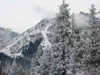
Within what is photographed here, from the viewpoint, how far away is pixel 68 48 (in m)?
31.1

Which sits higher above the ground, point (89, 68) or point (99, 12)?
point (99, 12)

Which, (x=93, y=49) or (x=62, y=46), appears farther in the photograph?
(x=93, y=49)

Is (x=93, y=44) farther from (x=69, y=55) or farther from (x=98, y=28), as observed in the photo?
(x=69, y=55)

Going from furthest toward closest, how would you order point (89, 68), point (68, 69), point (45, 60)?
1. point (45, 60)
2. point (89, 68)
3. point (68, 69)

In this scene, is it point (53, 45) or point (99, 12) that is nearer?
point (53, 45)

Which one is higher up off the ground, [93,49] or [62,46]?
[62,46]

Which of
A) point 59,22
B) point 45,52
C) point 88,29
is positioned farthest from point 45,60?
point 59,22

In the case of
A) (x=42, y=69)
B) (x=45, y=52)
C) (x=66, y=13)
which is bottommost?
(x=42, y=69)

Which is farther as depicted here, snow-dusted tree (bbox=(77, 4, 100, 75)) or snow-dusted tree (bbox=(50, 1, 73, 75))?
snow-dusted tree (bbox=(77, 4, 100, 75))

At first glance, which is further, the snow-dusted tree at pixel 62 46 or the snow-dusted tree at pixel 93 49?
the snow-dusted tree at pixel 93 49

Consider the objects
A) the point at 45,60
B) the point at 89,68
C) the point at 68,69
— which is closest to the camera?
the point at 68,69

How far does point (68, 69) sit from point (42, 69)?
20.7 m

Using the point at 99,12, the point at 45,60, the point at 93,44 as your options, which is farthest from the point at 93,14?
the point at 45,60

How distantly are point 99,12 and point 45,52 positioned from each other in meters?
18.5
